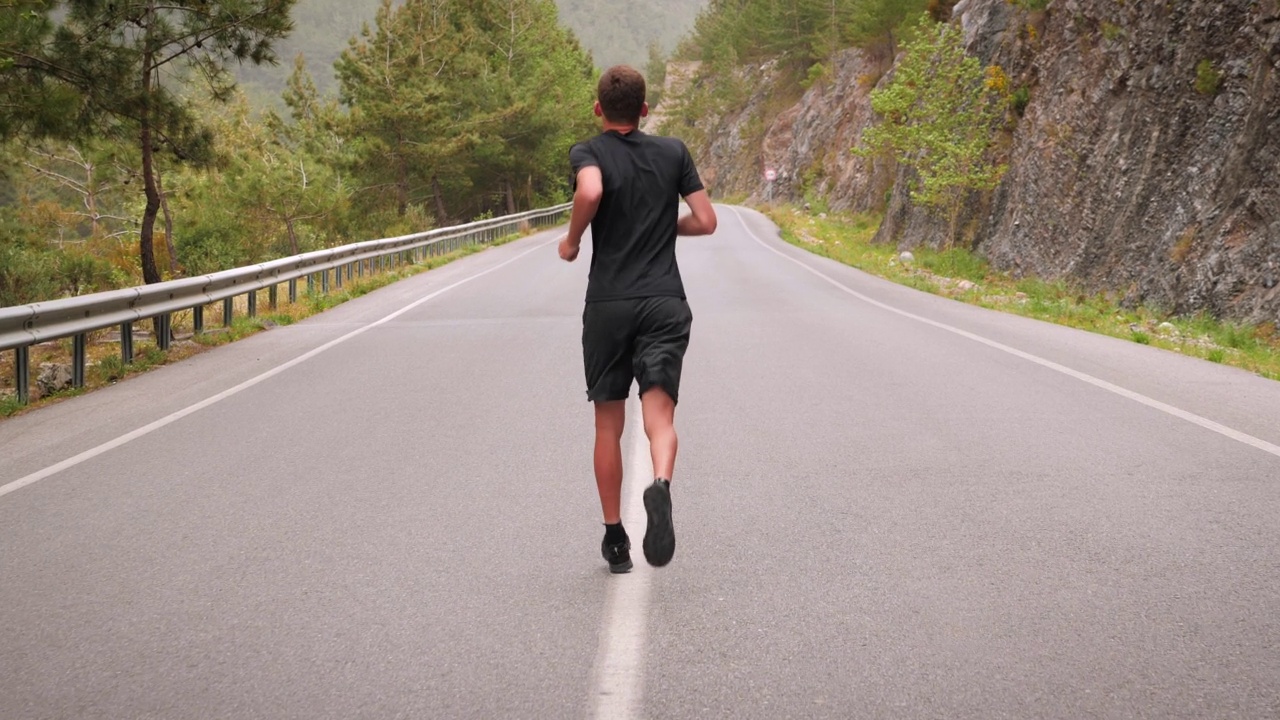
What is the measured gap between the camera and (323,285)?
19.6m

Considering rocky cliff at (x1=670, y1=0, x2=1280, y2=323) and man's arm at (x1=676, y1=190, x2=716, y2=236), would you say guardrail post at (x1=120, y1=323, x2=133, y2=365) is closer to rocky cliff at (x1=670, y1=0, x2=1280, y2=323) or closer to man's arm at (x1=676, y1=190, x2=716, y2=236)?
man's arm at (x1=676, y1=190, x2=716, y2=236)

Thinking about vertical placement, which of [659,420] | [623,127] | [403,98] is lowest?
→ [659,420]

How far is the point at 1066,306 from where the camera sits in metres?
17.3

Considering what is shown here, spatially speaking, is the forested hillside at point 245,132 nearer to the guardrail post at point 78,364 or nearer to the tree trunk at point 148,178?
the tree trunk at point 148,178

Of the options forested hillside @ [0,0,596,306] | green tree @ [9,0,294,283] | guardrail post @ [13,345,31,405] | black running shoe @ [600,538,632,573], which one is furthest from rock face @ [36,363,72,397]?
black running shoe @ [600,538,632,573]

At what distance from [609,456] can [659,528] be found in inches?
23.0

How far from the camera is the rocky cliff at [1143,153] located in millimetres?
14531

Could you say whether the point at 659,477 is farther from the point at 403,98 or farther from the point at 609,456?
the point at 403,98

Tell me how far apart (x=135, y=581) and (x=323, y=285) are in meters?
15.5

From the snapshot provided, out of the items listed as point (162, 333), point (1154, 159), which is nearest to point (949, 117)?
point (1154, 159)

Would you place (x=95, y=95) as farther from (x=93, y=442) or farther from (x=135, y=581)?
(x=135, y=581)

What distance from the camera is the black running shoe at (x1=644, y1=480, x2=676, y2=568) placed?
160 inches

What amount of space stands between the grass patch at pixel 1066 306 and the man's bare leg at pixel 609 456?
8055mm

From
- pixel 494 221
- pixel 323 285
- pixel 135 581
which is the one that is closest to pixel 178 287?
pixel 323 285
